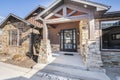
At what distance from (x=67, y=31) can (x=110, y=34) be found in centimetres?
399

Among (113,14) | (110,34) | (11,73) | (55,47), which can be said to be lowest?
(11,73)

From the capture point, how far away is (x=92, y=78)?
5875mm

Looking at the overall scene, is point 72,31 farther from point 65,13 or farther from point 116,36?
point 116,36

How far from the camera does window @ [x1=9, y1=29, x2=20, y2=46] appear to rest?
1306 centimetres

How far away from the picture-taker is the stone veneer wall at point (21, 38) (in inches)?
488

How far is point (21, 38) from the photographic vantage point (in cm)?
1280

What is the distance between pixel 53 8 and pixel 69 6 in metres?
1.18

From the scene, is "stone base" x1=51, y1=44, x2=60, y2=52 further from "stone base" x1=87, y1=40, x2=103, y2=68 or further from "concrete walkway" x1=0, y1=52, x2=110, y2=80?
"stone base" x1=87, y1=40, x2=103, y2=68

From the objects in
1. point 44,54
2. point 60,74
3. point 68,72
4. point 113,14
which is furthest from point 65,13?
point 60,74

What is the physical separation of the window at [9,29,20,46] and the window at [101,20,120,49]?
897 cm

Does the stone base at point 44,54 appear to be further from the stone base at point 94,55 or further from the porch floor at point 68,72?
the stone base at point 94,55

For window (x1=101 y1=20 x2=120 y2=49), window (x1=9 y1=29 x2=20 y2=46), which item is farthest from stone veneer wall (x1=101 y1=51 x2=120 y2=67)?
window (x1=9 y1=29 x2=20 y2=46)

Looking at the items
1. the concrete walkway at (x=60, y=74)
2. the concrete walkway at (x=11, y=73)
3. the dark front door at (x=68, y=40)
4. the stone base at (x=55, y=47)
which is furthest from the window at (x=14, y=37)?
the concrete walkway at (x=60, y=74)

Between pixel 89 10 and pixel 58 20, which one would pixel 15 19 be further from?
pixel 89 10
